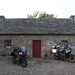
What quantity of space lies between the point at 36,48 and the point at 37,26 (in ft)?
10.8

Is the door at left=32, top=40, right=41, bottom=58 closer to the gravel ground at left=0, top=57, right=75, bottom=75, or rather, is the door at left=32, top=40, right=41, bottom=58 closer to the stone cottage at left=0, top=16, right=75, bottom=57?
the stone cottage at left=0, top=16, right=75, bottom=57

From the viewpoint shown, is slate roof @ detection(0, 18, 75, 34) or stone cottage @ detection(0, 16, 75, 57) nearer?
stone cottage @ detection(0, 16, 75, 57)

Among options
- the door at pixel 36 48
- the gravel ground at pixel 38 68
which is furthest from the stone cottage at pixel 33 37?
the gravel ground at pixel 38 68

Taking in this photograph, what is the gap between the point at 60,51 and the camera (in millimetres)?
28562

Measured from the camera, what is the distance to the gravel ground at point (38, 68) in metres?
21.1

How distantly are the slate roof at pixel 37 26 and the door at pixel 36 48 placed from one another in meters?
1.25

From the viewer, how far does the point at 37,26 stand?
31875mm

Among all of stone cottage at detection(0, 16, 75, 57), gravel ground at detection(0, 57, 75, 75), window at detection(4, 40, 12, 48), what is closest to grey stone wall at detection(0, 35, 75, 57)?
stone cottage at detection(0, 16, 75, 57)

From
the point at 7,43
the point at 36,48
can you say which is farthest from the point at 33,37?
the point at 7,43

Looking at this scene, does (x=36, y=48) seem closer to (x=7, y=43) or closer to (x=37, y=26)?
(x=37, y=26)

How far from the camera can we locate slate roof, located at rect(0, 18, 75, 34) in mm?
30359

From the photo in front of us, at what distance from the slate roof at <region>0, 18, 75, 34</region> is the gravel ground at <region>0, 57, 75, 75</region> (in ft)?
16.1

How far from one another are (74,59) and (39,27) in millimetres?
6556

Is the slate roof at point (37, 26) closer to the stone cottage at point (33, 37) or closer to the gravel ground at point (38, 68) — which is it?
the stone cottage at point (33, 37)
